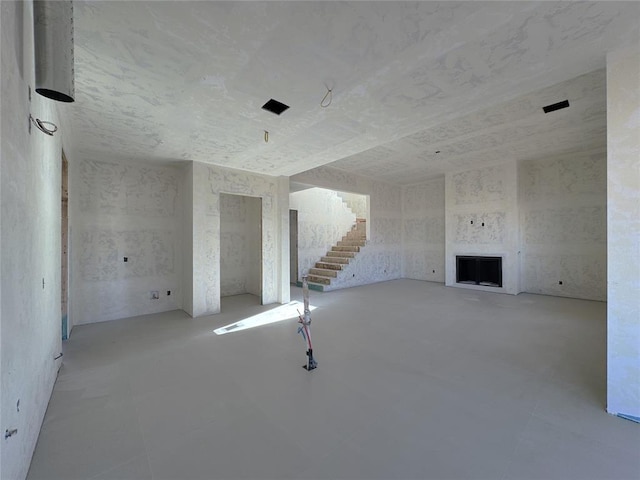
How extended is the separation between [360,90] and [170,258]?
187 inches

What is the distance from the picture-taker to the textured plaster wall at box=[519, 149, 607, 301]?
5.89 metres

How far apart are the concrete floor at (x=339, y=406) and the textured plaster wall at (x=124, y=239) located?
77 centimetres

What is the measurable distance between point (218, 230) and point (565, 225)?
782 centimetres

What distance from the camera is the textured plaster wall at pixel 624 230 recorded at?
199cm

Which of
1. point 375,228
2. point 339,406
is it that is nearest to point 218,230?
point 339,406

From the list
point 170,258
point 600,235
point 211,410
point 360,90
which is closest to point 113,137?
point 170,258

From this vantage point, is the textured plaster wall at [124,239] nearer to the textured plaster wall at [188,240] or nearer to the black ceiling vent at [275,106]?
the textured plaster wall at [188,240]

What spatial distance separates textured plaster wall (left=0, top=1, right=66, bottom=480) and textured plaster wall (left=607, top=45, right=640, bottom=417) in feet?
12.4

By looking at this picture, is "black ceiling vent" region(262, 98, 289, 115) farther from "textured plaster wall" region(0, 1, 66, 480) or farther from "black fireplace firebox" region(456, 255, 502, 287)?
"black fireplace firebox" region(456, 255, 502, 287)

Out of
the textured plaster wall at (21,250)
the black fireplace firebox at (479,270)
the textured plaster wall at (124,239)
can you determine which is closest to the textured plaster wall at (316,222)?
the textured plaster wall at (124,239)

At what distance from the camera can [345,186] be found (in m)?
7.64

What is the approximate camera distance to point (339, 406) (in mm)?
2217

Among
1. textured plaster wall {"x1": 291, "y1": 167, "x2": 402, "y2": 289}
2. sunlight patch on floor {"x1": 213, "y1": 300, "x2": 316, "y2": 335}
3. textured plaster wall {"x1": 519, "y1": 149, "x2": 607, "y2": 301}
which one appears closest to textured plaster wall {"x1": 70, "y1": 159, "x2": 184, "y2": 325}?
sunlight patch on floor {"x1": 213, "y1": 300, "x2": 316, "y2": 335}

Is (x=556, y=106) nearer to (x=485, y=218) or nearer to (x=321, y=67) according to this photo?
(x=321, y=67)
